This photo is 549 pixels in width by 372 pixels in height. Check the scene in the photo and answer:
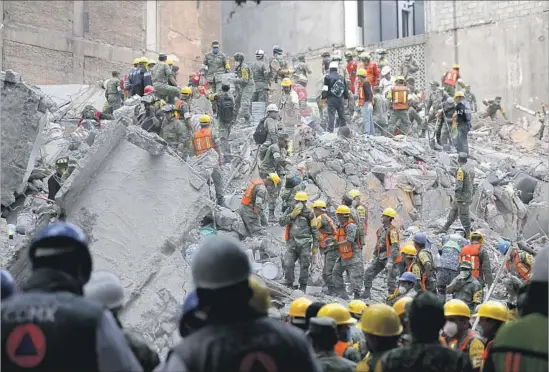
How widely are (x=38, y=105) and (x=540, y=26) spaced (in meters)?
20.6

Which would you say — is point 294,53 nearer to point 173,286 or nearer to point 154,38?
point 154,38

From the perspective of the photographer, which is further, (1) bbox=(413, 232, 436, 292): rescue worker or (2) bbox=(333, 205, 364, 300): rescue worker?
(2) bbox=(333, 205, 364, 300): rescue worker

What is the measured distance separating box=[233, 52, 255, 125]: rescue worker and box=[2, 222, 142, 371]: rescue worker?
16.1 metres

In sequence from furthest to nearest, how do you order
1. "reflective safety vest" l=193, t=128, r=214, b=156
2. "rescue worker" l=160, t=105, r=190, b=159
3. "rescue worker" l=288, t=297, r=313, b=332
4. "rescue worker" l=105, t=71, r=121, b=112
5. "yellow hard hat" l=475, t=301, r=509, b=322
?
"rescue worker" l=105, t=71, r=121, b=112 → "reflective safety vest" l=193, t=128, r=214, b=156 → "rescue worker" l=160, t=105, r=190, b=159 → "yellow hard hat" l=475, t=301, r=509, b=322 → "rescue worker" l=288, t=297, r=313, b=332

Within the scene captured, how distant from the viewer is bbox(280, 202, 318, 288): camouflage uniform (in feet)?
42.6

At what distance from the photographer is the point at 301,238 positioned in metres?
13.0

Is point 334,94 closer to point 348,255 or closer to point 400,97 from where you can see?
point 400,97

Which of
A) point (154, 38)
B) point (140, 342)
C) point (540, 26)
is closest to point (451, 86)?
point (540, 26)

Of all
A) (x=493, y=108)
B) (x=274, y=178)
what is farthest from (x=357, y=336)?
(x=493, y=108)

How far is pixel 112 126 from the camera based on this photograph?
10273 mm

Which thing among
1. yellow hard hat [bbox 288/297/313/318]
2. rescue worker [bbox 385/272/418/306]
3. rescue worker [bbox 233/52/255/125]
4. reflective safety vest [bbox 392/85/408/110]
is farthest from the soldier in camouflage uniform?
reflective safety vest [bbox 392/85/408/110]

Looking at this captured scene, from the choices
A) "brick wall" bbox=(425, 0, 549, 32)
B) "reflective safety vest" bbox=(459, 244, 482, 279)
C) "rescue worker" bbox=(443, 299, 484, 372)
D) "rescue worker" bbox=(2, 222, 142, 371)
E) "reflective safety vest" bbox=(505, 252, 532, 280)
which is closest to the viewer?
"rescue worker" bbox=(2, 222, 142, 371)

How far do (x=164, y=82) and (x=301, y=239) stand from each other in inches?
249

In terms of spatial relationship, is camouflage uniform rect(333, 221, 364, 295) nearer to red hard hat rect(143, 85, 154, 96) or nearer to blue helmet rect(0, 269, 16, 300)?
red hard hat rect(143, 85, 154, 96)
